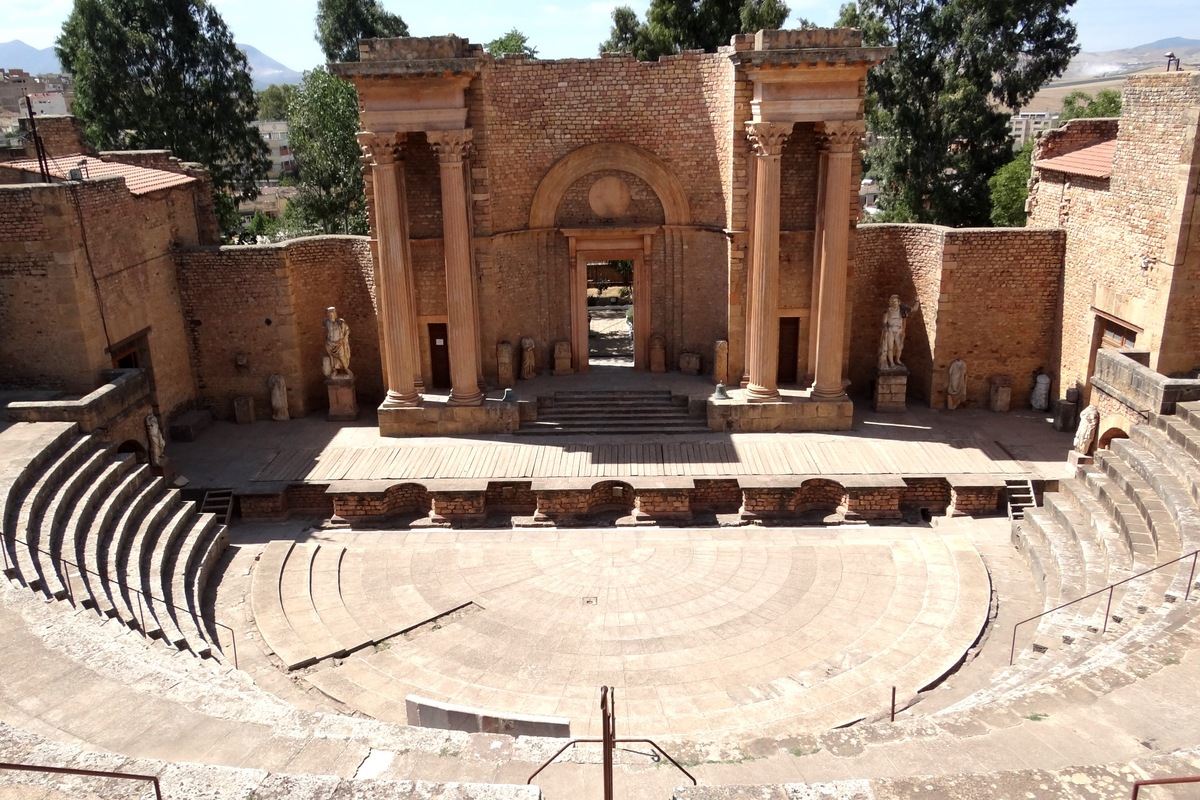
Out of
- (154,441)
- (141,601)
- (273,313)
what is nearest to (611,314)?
(273,313)

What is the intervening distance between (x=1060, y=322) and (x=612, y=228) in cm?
1089

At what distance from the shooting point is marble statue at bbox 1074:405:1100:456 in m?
17.3

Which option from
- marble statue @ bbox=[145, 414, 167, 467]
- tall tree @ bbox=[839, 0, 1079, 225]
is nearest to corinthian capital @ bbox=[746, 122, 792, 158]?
tall tree @ bbox=[839, 0, 1079, 225]

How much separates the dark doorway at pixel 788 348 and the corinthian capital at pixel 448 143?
873cm

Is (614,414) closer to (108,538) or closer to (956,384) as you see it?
(956,384)

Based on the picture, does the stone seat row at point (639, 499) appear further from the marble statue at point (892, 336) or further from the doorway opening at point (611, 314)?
the doorway opening at point (611, 314)

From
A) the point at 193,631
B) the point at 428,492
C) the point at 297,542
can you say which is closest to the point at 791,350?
the point at 428,492

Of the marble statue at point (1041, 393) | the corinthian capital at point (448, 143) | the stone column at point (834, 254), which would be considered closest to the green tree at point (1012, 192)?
the marble statue at point (1041, 393)

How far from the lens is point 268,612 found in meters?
14.4

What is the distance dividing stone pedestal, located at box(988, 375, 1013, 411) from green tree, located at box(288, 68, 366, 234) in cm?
2305

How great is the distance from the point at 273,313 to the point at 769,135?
12380mm

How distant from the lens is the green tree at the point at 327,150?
1270 inches

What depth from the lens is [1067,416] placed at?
2016 cm

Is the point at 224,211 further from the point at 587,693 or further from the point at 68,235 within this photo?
the point at 587,693
